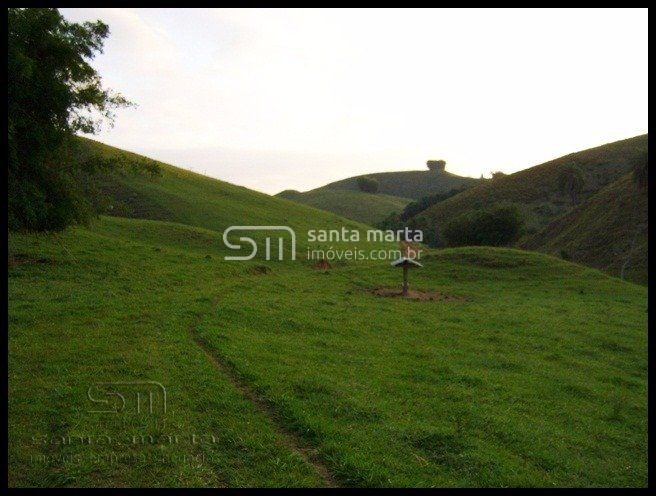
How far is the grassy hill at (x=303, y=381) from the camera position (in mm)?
9453

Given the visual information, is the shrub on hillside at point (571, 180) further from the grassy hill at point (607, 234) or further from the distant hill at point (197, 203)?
the distant hill at point (197, 203)

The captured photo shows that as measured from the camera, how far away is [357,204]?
6319 inches

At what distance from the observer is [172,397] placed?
12008 mm

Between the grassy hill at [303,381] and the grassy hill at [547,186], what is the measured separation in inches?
3031

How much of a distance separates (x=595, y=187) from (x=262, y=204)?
2872 inches

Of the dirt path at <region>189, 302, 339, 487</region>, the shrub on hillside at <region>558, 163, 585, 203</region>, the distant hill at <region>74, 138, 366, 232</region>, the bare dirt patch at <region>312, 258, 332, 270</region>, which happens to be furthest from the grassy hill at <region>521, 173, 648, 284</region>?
the dirt path at <region>189, 302, 339, 487</region>

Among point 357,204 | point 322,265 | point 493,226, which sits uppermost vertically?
point 357,204

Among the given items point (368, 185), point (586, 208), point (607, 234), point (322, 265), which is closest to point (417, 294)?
point (322, 265)

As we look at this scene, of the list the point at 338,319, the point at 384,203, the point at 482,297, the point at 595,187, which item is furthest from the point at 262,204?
the point at 384,203

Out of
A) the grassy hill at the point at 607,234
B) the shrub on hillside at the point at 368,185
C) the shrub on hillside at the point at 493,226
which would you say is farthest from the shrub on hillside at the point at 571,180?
the shrub on hillside at the point at 368,185

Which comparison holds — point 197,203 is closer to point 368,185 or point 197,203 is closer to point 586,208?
point 586,208

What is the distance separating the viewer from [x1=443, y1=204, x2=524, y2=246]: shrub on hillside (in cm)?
7325

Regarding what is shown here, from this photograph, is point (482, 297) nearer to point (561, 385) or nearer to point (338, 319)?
point (338, 319)

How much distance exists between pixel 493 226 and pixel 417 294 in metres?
43.8
